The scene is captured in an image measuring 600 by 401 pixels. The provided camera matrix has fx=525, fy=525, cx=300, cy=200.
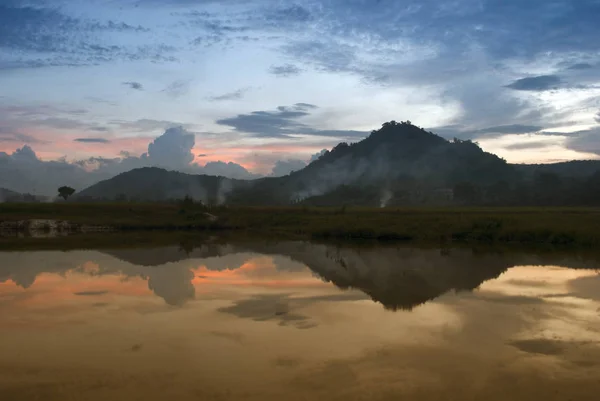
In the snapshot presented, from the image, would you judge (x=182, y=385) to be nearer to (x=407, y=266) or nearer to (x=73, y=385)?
(x=73, y=385)

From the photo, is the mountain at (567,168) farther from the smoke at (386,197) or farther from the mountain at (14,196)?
the mountain at (14,196)

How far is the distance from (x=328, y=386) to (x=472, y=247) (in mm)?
21484

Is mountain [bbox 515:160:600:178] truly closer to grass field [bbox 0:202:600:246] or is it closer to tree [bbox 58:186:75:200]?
tree [bbox 58:186:75:200]

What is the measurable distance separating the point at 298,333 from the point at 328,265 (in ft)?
35.4

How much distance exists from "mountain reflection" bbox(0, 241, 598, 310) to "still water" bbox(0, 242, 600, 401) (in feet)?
0.48

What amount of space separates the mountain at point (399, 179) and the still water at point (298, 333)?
87205 millimetres

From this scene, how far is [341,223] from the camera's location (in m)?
36.6

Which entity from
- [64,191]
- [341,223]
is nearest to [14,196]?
[64,191]

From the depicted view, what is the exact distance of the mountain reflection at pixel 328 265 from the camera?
15.3 meters

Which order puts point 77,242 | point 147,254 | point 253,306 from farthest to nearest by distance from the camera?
point 77,242 < point 147,254 < point 253,306

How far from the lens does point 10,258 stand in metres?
21.8

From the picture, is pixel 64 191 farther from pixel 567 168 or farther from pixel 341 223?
pixel 567 168

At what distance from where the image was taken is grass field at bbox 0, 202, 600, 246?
2981 cm

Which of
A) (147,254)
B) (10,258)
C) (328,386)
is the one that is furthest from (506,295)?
(10,258)
